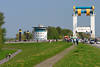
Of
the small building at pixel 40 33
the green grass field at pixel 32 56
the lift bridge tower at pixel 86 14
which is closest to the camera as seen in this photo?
the green grass field at pixel 32 56

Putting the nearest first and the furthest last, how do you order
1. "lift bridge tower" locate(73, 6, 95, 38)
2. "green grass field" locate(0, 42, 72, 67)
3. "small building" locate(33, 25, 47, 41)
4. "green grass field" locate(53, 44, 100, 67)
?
"green grass field" locate(53, 44, 100, 67) < "green grass field" locate(0, 42, 72, 67) < "lift bridge tower" locate(73, 6, 95, 38) < "small building" locate(33, 25, 47, 41)

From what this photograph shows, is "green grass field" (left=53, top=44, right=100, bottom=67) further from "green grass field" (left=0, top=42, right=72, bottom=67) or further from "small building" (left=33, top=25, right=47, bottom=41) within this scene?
"small building" (left=33, top=25, right=47, bottom=41)

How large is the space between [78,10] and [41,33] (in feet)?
204

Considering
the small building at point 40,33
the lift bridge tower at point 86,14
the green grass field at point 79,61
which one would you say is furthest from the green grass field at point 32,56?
the small building at point 40,33

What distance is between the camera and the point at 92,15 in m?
76.8

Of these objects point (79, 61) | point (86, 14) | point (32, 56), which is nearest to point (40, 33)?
point (86, 14)

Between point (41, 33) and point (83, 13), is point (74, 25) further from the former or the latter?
point (41, 33)

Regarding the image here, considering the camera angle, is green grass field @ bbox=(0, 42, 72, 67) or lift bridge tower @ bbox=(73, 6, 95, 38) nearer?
green grass field @ bbox=(0, 42, 72, 67)

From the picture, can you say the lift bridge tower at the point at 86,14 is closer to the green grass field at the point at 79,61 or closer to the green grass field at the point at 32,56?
the green grass field at the point at 32,56

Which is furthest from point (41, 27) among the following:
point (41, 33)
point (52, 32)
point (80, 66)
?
point (80, 66)

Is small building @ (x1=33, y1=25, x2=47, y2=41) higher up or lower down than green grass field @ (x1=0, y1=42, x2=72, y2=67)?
higher up

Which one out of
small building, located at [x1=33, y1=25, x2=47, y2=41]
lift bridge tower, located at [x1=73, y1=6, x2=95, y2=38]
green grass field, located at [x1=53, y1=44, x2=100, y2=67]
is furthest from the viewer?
small building, located at [x1=33, y1=25, x2=47, y2=41]

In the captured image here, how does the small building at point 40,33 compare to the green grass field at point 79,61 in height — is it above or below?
above

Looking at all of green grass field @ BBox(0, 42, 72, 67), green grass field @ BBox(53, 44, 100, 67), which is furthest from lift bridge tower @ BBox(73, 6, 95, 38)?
green grass field @ BBox(53, 44, 100, 67)
